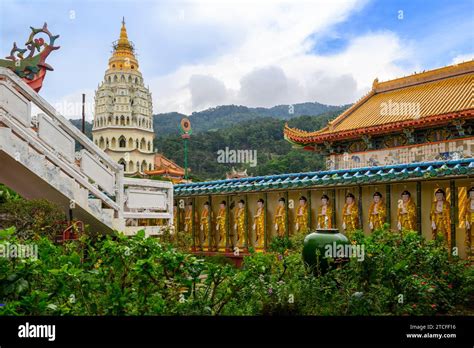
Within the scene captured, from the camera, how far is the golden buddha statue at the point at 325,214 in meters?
13.8

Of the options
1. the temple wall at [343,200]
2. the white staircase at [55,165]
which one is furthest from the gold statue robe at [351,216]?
the white staircase at [55,165]

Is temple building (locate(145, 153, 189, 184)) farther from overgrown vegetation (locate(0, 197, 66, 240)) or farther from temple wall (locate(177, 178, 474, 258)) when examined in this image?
overgrown vegetation (locate(0, 197, 66, 240))

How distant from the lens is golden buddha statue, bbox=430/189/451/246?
1152cm

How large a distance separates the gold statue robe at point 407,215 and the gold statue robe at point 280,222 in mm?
3622

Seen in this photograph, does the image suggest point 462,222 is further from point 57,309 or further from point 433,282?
point 57,309

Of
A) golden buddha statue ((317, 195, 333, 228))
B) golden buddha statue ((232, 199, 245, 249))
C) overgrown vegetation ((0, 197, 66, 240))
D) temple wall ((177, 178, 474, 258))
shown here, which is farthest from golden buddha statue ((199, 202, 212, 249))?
overgrown vegetation ((0, 197, 66, 240))

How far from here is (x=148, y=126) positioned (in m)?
49.7

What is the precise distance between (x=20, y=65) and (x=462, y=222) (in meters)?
10.6

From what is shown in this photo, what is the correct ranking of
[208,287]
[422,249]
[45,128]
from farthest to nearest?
[45,128] → [422,249] → [208,287]

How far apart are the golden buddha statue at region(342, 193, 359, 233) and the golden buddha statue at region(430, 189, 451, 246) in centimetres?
207

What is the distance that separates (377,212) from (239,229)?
15.6 feet

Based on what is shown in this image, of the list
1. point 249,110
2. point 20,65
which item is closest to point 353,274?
point 20,65

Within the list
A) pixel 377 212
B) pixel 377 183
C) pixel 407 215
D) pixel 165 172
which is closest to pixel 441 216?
pixel 407 215

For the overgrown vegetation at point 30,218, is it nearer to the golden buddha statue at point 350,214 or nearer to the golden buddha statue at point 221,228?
the golden buddha statue at point 350,214
